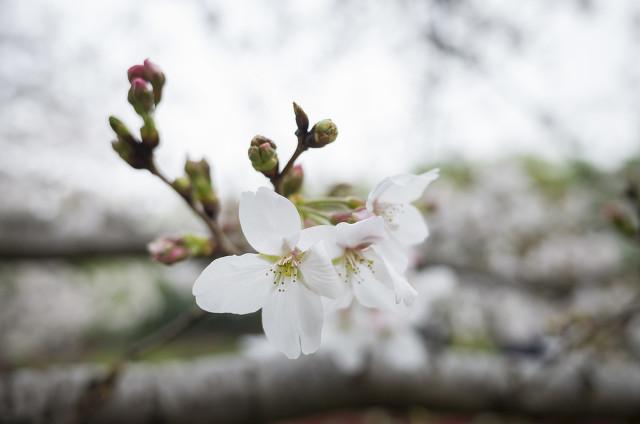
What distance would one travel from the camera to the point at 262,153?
48 cm

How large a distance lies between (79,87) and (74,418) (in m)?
4.18

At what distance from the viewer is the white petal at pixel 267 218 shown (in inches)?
18.3

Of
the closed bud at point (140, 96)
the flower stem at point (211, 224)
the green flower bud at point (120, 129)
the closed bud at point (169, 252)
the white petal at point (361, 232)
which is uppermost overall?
the closed bud at point (140, 96)

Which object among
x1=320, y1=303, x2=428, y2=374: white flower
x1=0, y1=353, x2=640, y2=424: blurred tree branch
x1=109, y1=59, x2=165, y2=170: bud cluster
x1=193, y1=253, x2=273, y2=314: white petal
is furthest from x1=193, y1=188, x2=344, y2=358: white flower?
x1=0, y1=353, x2=640, y2=424: blurred tree branch

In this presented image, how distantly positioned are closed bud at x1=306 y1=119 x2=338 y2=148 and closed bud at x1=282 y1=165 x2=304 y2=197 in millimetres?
94

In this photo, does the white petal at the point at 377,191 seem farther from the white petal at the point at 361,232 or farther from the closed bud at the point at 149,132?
the closed bud at the point at 149,132

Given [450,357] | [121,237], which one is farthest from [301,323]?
[121,237]

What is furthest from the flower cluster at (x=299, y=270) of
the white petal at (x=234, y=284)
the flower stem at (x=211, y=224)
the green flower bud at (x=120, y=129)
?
the green flower bud at (x=120, y=129)

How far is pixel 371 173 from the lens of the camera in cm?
509

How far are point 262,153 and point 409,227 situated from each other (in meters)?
0.24

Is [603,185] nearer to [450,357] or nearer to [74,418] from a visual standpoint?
[450,357]

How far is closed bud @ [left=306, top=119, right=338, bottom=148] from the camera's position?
0.50 m

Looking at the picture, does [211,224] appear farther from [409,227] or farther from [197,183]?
[409,227]

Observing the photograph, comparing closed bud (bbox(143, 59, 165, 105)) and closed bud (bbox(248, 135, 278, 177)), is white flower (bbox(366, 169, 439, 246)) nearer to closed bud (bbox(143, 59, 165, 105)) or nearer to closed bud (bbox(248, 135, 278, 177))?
closed bud (bbox(248, 135, 278, 177))
